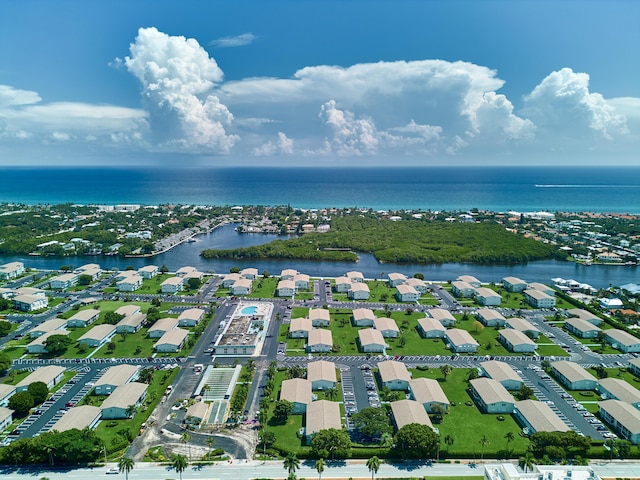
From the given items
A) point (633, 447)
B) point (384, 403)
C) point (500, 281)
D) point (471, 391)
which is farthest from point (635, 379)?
point (500, 281)

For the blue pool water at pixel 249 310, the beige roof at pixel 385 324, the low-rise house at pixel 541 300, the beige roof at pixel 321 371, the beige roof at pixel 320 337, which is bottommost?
the beige roof at pixel 321 371

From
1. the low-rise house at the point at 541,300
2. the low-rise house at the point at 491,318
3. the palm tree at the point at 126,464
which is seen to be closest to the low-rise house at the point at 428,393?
the low-rise house at the point at 491,318

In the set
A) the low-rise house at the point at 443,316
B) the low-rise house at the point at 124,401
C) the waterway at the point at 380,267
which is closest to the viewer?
the low-rise house at the point at 124,401

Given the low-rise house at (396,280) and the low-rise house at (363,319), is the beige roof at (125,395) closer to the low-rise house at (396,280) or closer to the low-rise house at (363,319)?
the low-rise house at (363,319)

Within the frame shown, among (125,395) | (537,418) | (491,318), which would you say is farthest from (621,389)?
(125,395)

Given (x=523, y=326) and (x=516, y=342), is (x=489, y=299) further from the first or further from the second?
(x=516, y=342)

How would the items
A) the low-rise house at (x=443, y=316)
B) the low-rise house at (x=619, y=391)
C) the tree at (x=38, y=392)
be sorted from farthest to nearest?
1. the low-rise house at (x=443, y=316)
2. the low-rise house at (x=619, y=391)
3. the tree at (x=38, y=392)

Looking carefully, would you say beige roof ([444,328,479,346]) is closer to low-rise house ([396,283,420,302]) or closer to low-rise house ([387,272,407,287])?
low-rise house ([396,283,420,302])
